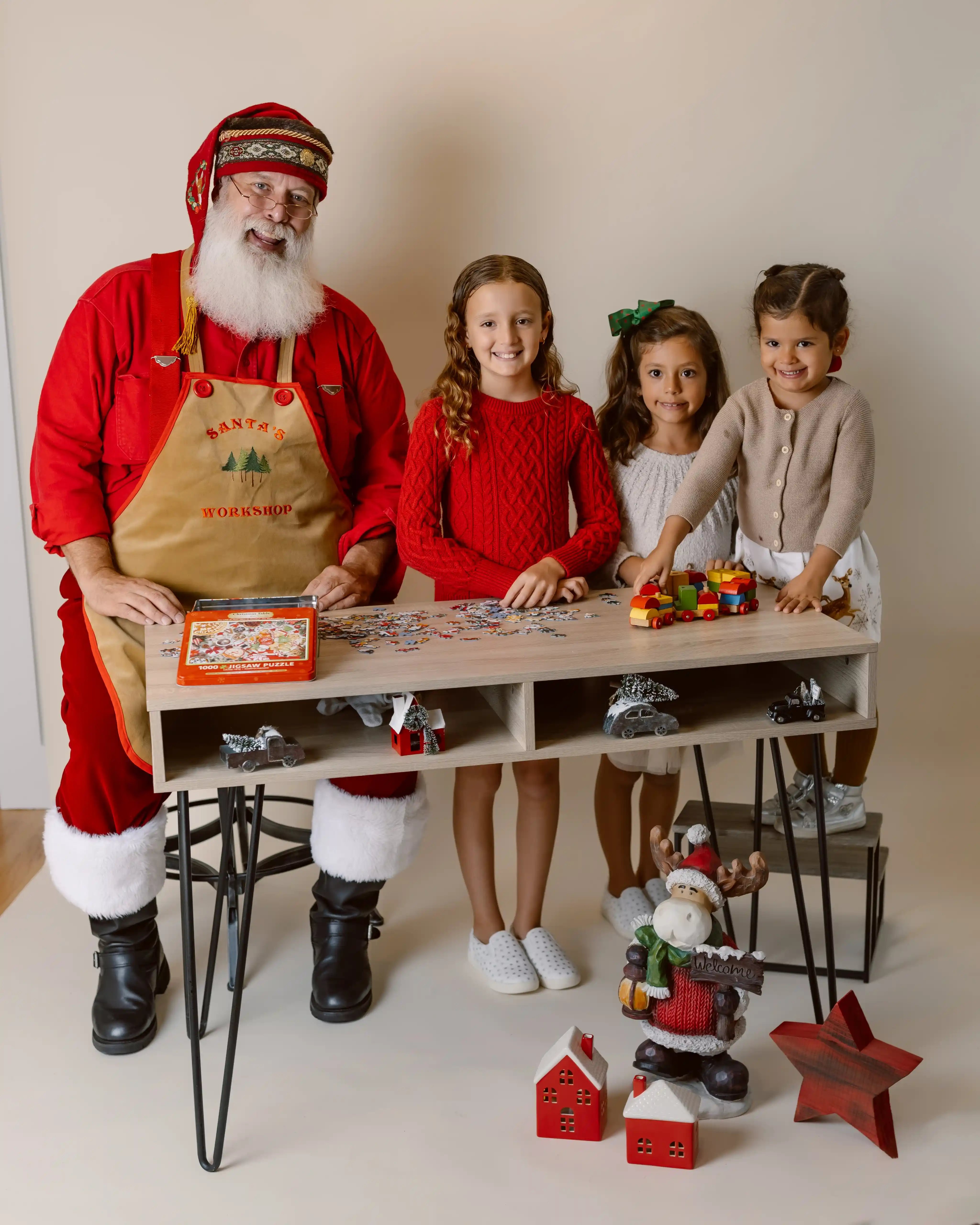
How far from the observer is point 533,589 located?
2396 millimetres

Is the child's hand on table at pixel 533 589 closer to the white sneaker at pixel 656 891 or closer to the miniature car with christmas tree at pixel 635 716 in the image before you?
the miniature car with christmas tree at pixel 635 716

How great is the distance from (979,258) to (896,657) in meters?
1.24

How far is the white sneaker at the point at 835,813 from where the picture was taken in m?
2.75

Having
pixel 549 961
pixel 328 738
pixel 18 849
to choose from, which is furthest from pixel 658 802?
pixel 18 849

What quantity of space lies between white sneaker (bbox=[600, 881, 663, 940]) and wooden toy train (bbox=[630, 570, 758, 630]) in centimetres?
95

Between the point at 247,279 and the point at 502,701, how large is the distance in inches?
43.7

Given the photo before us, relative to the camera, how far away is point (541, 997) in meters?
2.62

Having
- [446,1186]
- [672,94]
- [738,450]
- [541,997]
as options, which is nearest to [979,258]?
[672,94]

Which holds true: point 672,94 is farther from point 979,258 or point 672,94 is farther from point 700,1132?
point 700,1132

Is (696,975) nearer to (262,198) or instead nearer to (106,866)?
(106,866)

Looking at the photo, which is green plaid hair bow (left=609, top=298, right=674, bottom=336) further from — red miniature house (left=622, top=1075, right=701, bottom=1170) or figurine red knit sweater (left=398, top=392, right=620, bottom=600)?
red miniature house (left=622, top=1075, right=701, bottom=1170)

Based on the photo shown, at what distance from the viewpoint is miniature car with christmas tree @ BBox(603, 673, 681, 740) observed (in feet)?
6.66

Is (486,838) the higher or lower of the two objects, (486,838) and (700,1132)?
the higher

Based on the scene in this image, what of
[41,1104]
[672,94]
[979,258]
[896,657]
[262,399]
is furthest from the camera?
[896,657]
